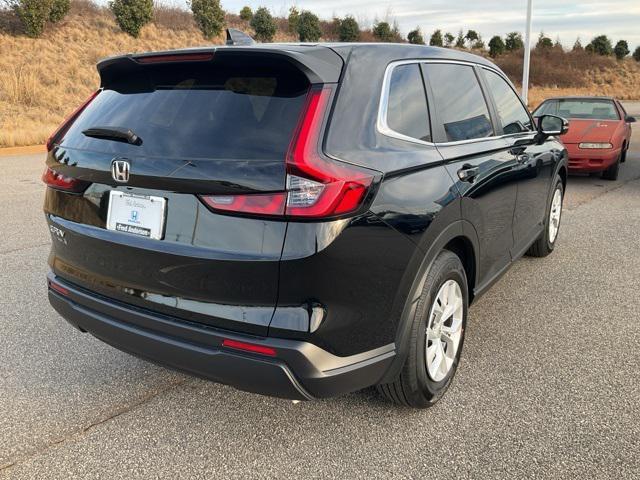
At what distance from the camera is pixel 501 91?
3.85 m

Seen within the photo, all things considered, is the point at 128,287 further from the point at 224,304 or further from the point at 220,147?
the point at 220,147

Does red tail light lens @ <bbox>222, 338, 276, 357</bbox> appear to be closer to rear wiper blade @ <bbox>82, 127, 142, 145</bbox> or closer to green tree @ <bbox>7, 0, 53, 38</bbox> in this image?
rear wiper blade @ <bbox>82, 127, 142, 145</bbox>

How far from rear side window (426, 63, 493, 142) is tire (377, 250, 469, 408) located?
28.0 inches

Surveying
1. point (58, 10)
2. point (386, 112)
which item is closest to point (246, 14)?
point (58, 10)

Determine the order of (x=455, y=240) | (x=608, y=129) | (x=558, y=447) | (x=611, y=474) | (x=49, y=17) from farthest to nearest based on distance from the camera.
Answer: (x=49, y=17) → (x=608, y=129) → (x=455, y=240) → (x=558, y=447) → (x=611, y=474)

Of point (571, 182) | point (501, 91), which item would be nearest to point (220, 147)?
point (501, 91)

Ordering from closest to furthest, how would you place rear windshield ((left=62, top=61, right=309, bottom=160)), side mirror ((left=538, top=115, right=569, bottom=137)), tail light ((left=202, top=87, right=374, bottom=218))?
tail light ((left=202, top=87, right=374, bottom=218))
rear windshield ((left=62, top=61, right=309, bottom=160))
side mirror ((left=538, top=115, right=569, bottom=137))

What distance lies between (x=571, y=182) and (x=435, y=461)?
860cm

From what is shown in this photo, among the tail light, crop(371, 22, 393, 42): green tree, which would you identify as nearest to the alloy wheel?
the tail light

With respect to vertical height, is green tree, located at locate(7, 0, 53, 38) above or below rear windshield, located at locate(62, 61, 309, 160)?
above

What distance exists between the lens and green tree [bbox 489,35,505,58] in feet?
165

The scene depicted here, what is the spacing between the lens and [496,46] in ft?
165

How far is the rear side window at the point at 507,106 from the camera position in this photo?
369 cm

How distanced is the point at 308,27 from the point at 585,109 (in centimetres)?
3303
